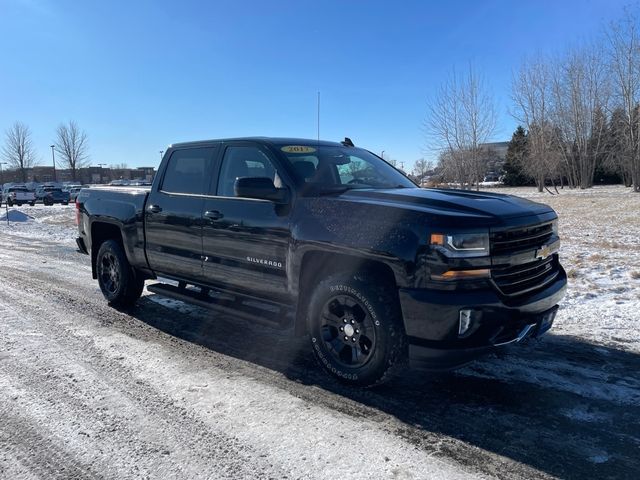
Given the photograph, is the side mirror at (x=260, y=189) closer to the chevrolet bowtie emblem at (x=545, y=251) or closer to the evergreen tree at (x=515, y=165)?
the chevrolet bowtie emblem at (x=545, y=251)

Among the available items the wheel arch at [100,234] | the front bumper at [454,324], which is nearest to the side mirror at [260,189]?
the front bumper at [454,324]

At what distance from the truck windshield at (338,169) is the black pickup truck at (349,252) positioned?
0.7 inches

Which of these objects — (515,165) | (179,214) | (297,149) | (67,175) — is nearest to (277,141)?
(297,149)

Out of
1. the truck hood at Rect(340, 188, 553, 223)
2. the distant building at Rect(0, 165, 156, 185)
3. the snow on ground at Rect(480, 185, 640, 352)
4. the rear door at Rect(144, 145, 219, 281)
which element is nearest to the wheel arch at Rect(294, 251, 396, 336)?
the truck hood at Rect(340, 188, 553, 223)

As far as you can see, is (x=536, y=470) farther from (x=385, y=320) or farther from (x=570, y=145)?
(x=570, y=145)

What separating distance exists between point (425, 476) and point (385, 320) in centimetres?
106

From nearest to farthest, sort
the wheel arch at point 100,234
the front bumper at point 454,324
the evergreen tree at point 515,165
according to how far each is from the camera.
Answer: the front bumper at point 454,324, the wheel arch at point 100,234, the evergreen tree at point 515,165

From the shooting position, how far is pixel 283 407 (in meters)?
3.34

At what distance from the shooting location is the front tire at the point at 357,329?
3.35 metres

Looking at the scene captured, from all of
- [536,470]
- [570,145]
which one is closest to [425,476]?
[536,470]


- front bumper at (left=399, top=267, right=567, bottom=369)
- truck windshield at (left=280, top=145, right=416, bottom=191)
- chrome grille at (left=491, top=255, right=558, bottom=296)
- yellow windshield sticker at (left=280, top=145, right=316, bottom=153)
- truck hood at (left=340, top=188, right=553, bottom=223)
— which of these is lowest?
front bumper at (left=399, top=267, right=567, bottom=369)

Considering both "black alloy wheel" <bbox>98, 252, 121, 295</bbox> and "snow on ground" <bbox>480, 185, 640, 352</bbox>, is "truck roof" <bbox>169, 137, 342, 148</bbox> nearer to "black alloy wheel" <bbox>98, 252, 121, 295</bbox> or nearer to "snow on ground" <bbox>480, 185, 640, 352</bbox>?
"black alloy wheel" <bbox>98, 252, 121, 295</bbox>

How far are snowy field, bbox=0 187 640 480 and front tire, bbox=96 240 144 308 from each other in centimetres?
40

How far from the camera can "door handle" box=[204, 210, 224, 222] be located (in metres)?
4.47
